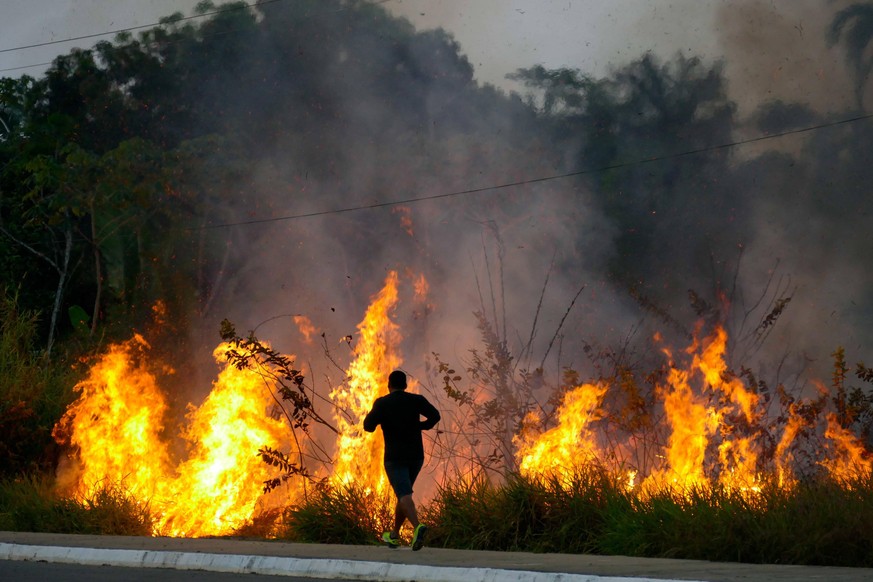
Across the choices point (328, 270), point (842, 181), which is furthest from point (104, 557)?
point (842, 181)

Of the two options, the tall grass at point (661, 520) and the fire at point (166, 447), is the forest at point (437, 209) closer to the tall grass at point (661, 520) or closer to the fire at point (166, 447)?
the fire at point (166, 447)

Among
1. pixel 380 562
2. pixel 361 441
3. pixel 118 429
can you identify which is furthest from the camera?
pixel 118 429

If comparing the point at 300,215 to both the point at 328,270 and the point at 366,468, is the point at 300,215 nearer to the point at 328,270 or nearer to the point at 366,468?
the point at 328,270

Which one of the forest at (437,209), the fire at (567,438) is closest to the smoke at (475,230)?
the forest at (437,209)

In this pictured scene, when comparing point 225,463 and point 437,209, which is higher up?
point 437,209

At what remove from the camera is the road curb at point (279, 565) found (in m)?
8.46

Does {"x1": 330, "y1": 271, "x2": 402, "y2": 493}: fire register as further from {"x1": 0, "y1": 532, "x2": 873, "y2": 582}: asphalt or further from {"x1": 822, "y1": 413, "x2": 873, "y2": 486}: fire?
{"x1": 822, "y1": 413, "x2": 873, "y2": 486}: fire

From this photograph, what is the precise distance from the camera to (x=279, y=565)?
987 cm

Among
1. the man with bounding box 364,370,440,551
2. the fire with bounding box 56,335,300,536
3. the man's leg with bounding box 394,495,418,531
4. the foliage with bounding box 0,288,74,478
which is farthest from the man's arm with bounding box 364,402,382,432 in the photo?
the foliage with bounding box 0,288,74,478

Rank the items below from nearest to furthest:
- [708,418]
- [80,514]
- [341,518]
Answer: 1. [341,518]
2. [80,514]
3. [708,418]

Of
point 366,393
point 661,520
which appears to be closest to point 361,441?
point 366,393

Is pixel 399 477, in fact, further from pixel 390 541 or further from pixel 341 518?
pixel 341 518

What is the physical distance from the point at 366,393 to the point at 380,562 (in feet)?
18.7

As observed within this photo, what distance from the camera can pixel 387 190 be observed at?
24672 millimetres
